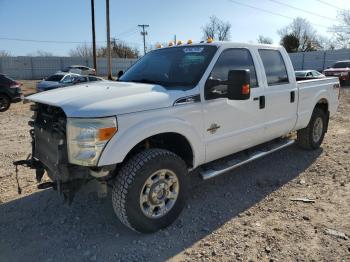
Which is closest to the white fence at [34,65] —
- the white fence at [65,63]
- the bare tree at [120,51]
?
the white fence at [65,63]

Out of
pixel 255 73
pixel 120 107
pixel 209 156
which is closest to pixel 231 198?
pixel 209 156

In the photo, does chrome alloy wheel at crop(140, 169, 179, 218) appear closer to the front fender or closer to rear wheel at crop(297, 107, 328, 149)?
the front fender

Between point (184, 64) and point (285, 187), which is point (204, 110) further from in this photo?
point (285, 187)

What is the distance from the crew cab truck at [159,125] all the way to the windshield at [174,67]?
0.04 feet

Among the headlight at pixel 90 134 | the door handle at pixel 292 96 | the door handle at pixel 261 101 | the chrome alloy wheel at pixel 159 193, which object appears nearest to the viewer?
the headlight at pixel 90 134

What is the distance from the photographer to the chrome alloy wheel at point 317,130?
631 centimetres

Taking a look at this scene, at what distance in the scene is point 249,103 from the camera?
4.41m

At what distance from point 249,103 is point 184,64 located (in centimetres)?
99

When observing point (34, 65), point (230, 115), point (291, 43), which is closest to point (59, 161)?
point (230, 115)

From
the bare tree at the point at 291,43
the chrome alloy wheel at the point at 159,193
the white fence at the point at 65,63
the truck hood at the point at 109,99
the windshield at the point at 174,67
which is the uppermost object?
the bare tree at the point at 291,43

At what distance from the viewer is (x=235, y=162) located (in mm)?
4496

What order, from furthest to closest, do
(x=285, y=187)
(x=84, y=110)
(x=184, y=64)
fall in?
(x=285, y=187), (x=184, y=64), (x=84, y=110)

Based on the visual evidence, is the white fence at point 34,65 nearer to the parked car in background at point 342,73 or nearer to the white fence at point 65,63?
the white fence at point 65,63

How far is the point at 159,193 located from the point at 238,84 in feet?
4.53
